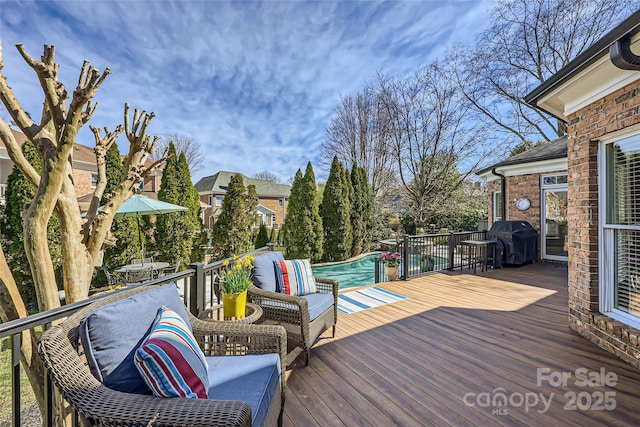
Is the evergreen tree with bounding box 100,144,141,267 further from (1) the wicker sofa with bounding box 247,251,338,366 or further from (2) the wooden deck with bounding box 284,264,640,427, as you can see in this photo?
(2) the wooden deck with bounding box 284,264,640,427

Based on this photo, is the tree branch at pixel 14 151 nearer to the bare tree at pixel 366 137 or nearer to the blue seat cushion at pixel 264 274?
the blue seat cushion at pixel 264 274

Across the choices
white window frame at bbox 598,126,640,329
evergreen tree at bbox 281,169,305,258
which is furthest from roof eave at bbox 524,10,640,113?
evergreen tree at bbox 281,169,305,258

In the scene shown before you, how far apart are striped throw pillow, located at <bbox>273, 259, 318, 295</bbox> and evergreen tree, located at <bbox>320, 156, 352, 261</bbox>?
712 cm

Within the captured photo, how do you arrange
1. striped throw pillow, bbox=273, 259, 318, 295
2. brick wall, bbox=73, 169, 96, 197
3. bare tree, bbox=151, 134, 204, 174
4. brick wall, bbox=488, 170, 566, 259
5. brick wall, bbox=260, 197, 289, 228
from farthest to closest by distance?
brick wall, bbox=260, 197, 289, 228
bare tree, bbox=151, 134, 204, 174
brick wall, bbox=73, 169, 96, 197
brick wall, bbox=488, 170, 566, 259
striped throw pillow, bbox=273, 259, 318, 295

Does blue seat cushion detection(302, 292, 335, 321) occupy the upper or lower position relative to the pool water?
upper

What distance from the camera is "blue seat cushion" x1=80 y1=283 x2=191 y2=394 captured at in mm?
1240

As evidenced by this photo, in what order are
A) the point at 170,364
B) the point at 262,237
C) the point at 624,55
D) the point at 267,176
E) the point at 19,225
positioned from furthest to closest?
the point at 267,176
the point at 262,237
the point at 19,225
the point at 624,55
the point at 170,364

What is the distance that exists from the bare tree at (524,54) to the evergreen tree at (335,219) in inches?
314

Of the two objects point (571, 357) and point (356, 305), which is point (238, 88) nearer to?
point (356, 305)

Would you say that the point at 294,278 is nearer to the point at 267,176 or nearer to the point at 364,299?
the point at 364,299

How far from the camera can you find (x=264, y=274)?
121 inches

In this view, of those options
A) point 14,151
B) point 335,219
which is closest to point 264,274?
point 14,151

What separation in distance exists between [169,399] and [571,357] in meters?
3.59

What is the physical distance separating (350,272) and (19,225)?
865cm
